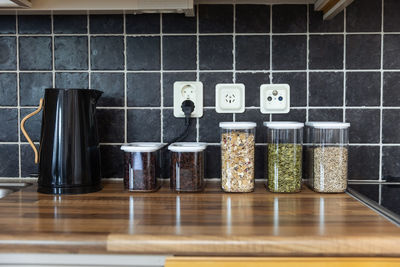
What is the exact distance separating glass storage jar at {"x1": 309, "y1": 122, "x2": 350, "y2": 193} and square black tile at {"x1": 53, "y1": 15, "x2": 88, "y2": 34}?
2.84 ft

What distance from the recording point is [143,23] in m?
1.23

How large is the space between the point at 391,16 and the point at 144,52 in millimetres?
871

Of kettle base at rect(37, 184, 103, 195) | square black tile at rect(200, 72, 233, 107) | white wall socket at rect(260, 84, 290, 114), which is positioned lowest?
kettle base at rect(37, 184, 103, 195)

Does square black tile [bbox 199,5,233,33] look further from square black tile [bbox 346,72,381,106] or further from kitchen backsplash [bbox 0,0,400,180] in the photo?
square black tile [bbox 346,72,381,106]

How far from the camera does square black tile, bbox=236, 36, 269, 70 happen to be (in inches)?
48.1

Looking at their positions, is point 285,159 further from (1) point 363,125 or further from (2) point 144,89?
(2) point 144,89

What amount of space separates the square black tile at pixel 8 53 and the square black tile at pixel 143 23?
0.42m

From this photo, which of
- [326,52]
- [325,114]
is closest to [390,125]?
[325,114]

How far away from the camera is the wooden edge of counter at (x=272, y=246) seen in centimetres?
66

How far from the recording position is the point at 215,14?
48.3 inches

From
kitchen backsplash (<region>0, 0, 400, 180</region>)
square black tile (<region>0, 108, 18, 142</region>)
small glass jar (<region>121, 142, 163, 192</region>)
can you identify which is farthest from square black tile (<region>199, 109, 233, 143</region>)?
square black tile (<region>0, 108, 18, 142</region>)

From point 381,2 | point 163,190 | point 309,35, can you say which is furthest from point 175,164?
point 381,2

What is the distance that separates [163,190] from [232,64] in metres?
0.50

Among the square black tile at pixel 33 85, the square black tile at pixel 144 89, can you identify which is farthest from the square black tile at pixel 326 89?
the square black tile at pixel 33 85
